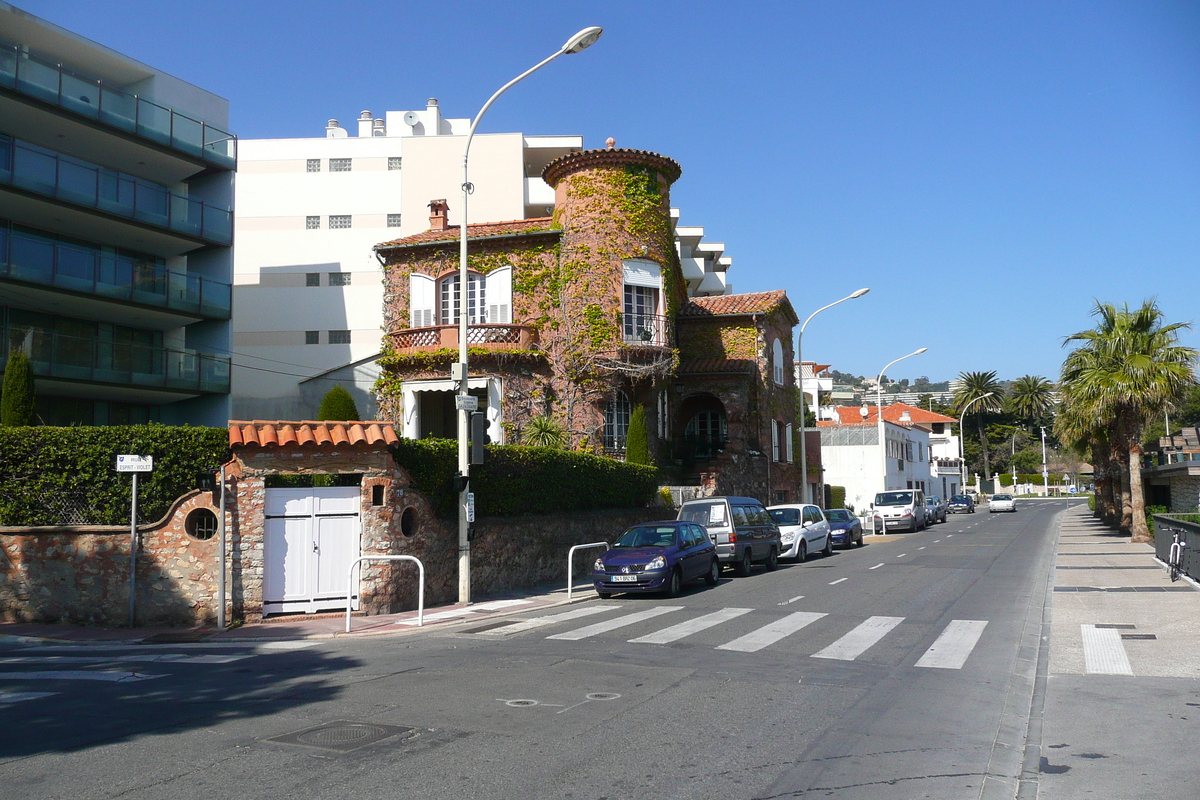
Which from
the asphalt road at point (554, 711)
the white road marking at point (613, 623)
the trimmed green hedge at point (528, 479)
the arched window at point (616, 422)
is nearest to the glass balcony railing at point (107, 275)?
the arched window at point (616, 422)

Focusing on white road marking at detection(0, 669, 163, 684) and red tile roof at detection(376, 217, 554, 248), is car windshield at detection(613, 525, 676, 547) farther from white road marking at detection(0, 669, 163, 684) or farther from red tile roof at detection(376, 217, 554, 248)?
red tile roof at detection(376, 217, 554, 248)

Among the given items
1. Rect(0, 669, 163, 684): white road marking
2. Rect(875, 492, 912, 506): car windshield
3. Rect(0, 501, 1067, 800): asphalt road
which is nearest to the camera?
Rect(0, 501, 1067, 800): asphalt road

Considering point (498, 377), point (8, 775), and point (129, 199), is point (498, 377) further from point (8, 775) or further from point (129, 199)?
point (8, 775)

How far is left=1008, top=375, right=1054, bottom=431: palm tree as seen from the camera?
342 ft

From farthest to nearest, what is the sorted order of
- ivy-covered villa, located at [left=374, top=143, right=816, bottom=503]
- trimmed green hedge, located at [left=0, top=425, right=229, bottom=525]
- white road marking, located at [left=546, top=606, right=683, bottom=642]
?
ivy-covered villa, located at [left=374, top=143, right=816, bottom=503] → trimmed green hedge, located at [left=0, top=425, right=229, bottom=525] → white road marking, located at [left=546, top=606, right=683, bottom=642]

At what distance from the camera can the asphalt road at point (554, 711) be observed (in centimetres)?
635

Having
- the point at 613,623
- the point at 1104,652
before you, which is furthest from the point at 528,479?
the point at 1104,652

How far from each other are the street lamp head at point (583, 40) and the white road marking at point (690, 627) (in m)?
9.76

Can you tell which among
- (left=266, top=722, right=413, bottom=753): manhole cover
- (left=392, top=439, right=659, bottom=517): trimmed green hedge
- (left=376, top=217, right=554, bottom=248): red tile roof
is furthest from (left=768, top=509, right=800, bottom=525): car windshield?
(left=266, top=722, right=413, bottom=753): manhole cover

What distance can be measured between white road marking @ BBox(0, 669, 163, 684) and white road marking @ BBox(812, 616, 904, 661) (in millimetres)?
7943

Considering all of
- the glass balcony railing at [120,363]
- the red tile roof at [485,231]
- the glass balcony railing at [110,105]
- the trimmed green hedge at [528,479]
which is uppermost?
the glass balcony railing at [110,105]

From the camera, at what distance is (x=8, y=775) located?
6.49 metres

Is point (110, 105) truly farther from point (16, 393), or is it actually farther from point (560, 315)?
point (560, 315)

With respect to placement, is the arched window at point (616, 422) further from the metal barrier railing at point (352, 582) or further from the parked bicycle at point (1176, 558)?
the parked bicycle at point (1176, 558)
